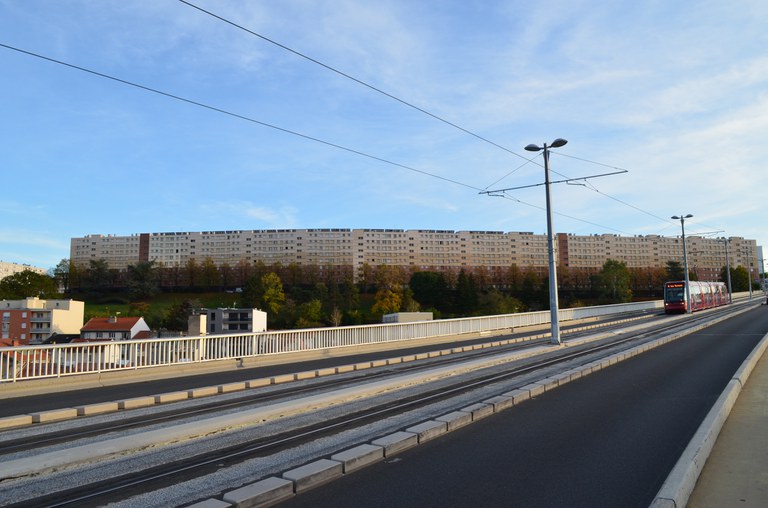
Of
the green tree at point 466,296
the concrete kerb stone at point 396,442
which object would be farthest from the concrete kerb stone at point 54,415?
the green tree at point 466,296

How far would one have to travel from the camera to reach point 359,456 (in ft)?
20.7

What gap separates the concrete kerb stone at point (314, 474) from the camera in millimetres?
5500

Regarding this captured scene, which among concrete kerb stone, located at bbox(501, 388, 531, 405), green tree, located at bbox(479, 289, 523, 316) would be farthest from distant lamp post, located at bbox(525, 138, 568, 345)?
green tree, located at bbox(479, 289, 523, 316)

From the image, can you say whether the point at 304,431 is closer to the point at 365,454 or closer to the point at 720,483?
the point at 365,454

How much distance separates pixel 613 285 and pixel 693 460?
115 metres

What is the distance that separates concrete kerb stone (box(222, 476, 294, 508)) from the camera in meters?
4.94

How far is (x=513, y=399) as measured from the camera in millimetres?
10172

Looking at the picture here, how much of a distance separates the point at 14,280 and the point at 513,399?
472ft

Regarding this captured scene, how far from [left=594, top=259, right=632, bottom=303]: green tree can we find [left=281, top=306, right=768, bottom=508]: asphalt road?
10795 centimetres

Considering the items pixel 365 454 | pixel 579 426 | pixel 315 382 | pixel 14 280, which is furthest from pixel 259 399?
pixel 14 280

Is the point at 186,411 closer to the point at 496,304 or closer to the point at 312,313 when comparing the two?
the point at 496,304

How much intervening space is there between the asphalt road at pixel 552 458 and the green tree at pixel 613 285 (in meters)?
108

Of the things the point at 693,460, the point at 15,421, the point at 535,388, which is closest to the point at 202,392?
the point at 15,421

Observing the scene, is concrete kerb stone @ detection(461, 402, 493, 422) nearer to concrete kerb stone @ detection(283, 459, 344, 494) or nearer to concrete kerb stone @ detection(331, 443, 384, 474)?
concrete kerb stone @ detection(331, 443, 384, 474)
